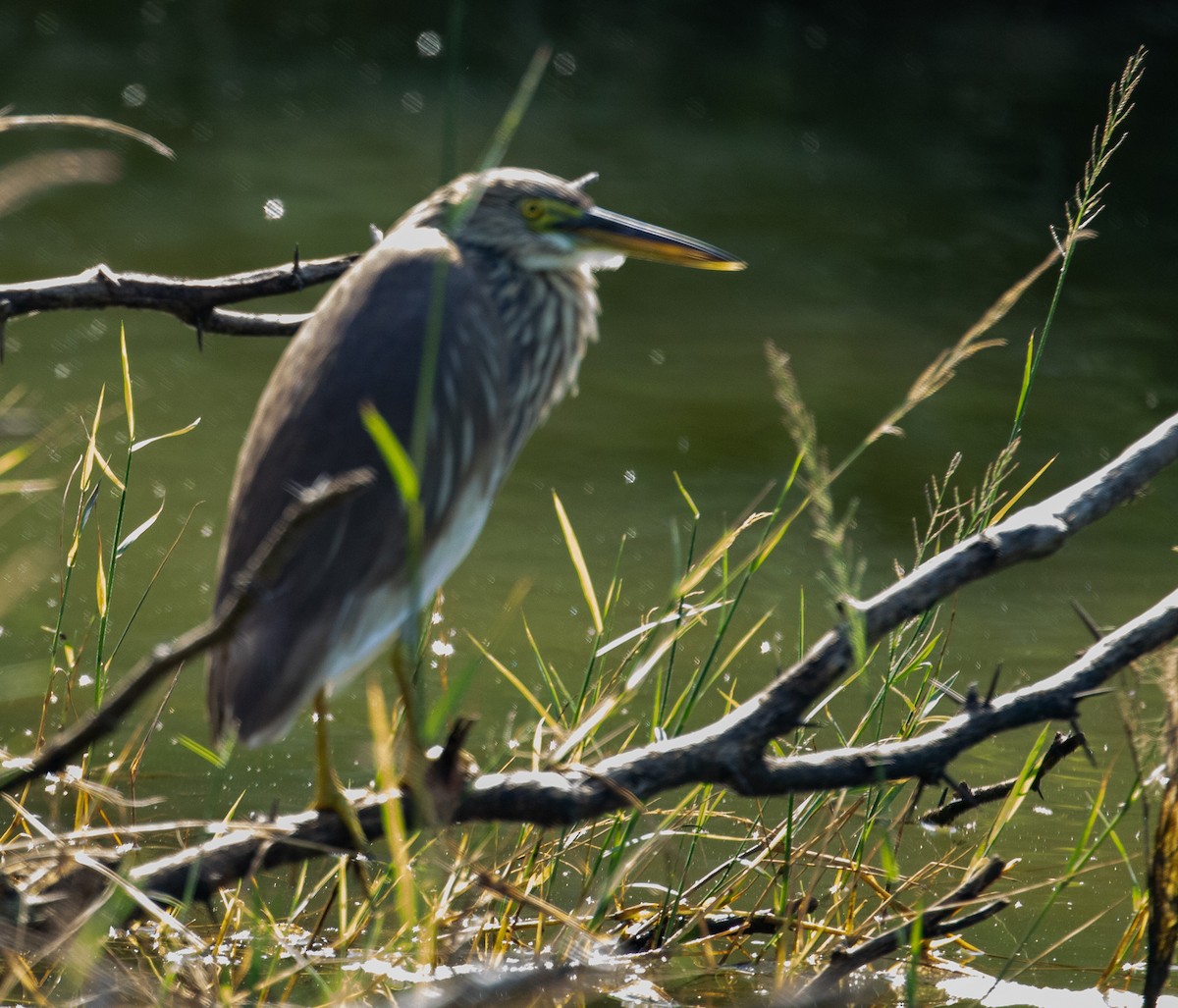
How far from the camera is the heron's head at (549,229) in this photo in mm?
1846

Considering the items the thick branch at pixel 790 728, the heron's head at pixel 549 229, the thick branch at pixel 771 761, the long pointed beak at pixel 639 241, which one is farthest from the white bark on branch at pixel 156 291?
the thick branch at pixel 790 728

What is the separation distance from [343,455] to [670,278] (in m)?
4.43

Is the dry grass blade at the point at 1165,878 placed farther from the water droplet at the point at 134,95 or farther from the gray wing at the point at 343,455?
the water droplet at the point at 134,95

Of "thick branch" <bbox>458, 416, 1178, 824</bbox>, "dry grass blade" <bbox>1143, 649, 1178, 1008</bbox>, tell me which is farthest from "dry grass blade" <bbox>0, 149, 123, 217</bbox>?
"dry grass blade" <bbox>1143, 649, 1178, 1008</bbox>

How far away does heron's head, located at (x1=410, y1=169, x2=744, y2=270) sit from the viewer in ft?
6.06

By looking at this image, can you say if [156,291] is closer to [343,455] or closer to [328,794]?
[343,455]

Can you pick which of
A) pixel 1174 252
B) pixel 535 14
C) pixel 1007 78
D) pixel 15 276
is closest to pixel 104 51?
pixel 535 14

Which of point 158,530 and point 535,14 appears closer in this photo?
point 158,530

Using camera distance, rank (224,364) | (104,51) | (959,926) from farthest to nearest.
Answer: (104,51) → (224,364) → (959,926)

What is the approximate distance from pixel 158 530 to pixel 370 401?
2.28m

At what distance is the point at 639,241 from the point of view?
1843 mm

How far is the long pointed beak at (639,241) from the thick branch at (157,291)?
35 centimetres

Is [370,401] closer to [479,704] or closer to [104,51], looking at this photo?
[479,704]

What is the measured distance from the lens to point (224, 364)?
15.9ft
